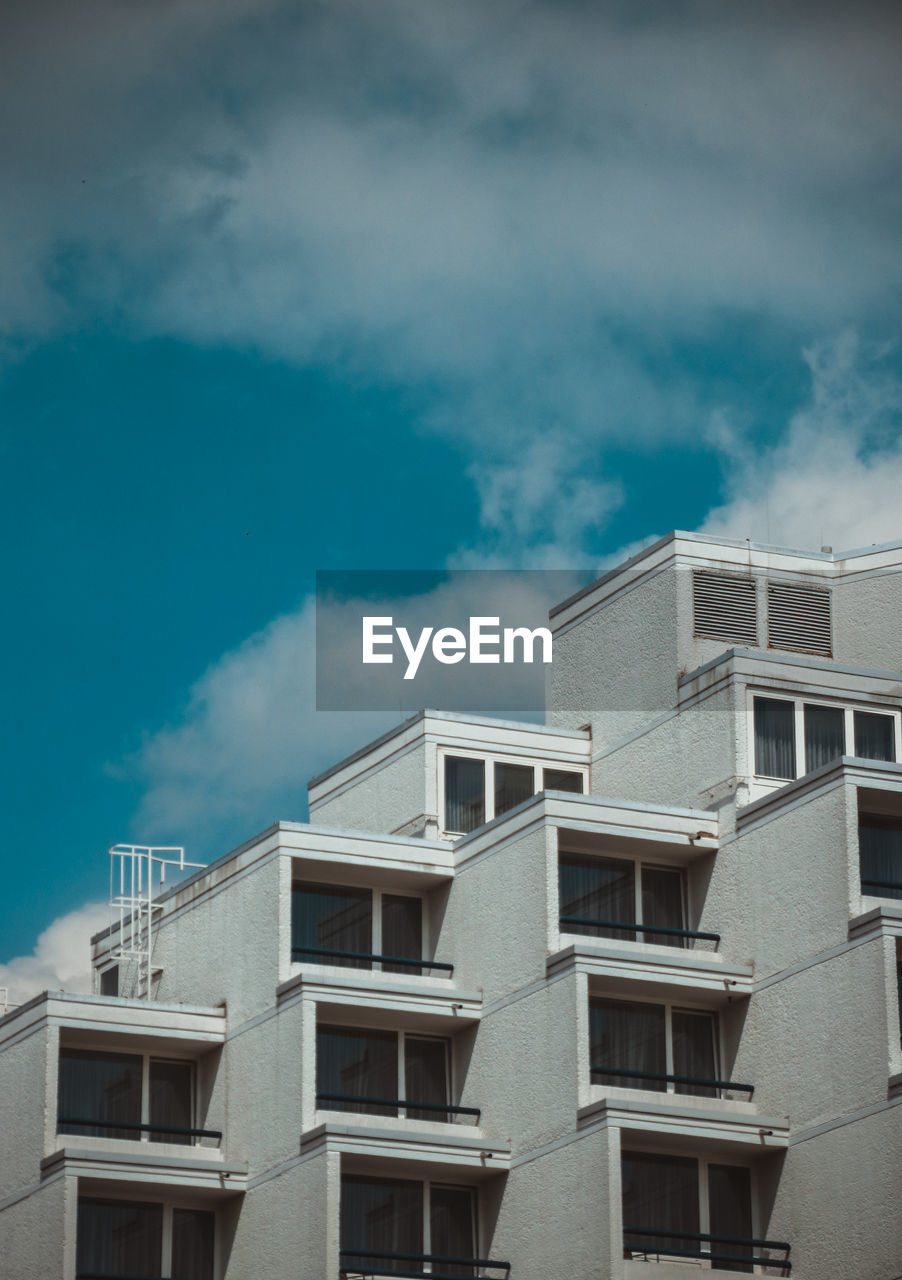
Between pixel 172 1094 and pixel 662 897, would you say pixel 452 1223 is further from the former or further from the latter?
pixel 662 897

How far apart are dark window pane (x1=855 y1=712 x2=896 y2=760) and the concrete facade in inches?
2.5

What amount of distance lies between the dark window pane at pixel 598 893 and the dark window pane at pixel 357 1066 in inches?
192

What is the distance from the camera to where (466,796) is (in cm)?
6028

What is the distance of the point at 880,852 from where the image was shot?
5478 centimetres

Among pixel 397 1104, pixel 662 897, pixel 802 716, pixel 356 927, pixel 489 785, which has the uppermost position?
pixel 802 716

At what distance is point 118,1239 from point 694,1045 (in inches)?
520

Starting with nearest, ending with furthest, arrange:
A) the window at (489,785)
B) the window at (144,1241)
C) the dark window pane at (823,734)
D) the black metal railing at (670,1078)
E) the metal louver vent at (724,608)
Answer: the window at (144,1241) < the black metal railing at (670,1078) < the dark window pane at (823,734) < the metal louver vent at (724,608) < the window at (489,785)

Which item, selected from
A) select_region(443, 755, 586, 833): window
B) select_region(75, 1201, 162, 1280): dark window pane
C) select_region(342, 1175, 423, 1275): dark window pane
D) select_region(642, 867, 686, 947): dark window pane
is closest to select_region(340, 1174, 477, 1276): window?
select_region(342, 1175, 423, 1275): dark window pane

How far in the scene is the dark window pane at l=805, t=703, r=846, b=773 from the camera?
5741 centimetres

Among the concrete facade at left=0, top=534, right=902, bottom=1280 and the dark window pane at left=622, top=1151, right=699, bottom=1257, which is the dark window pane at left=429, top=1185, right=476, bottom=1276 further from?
the dark window pane at left=622, top=1151, right=699, bottom=1257

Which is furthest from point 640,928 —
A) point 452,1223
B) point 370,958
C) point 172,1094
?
point 172,1094

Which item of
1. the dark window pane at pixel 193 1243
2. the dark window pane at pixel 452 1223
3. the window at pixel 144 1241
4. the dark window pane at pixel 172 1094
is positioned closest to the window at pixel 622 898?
the dark window pane at pixel 452 1223

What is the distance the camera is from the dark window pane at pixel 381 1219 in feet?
170

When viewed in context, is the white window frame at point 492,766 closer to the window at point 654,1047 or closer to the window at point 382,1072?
the window at point 382,1072
